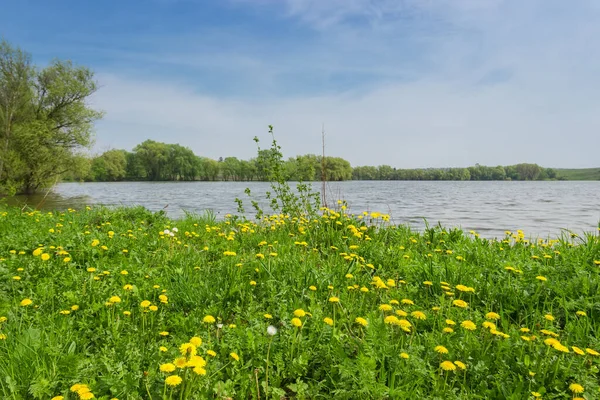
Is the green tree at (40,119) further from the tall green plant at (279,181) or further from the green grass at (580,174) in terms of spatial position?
the green grass at (580,174)

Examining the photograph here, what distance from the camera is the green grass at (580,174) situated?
362 feet

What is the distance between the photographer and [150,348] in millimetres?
2332

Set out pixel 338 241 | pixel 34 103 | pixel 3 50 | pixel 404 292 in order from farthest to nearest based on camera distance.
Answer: pixel 34 103 < pixel 3 50 < pixel 338 241 < pixel 404 292

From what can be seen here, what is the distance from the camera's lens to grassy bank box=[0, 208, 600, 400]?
201cm

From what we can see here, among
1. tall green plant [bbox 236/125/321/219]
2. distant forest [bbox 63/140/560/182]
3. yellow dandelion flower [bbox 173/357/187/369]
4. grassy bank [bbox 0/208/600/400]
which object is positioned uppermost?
distant forest [bbox 63/140/560/182]

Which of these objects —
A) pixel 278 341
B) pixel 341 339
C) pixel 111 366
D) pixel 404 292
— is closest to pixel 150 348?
pixel 111 366

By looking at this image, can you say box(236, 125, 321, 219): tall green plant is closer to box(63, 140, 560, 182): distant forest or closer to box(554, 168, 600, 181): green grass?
box(63, 140, 560, 182): distant forest

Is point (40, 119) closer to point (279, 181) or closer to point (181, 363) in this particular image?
point (279, 181)

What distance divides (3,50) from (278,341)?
3507 centimetres

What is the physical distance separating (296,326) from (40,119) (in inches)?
1373

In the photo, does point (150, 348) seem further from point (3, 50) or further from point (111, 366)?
point (3, 50)

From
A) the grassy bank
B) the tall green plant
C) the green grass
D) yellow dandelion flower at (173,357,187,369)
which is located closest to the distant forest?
the green grass

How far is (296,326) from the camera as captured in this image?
93.9 inches

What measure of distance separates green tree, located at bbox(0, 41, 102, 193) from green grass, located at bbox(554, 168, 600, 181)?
130 metres
